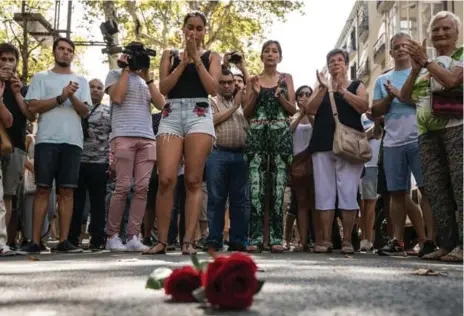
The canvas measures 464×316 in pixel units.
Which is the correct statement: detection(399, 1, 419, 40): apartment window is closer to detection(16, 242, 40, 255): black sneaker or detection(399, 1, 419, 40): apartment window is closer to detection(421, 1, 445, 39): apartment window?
detection(421, 1, 445, 39): apartment window

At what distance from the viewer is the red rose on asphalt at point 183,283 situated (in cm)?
248

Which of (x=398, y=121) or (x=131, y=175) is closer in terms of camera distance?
(x=398, y=121)

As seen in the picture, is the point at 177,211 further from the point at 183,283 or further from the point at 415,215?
the point at 183,283

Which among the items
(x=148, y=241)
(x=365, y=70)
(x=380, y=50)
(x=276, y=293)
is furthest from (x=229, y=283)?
(x=365, y=70)

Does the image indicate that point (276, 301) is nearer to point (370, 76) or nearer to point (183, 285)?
point (183, 285)

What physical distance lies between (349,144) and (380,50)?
92.5ft

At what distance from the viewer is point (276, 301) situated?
2.62 metres

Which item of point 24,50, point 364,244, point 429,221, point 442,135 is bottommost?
point 364,244

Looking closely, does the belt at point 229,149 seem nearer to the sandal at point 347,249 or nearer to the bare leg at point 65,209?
the sandal at point 347,249

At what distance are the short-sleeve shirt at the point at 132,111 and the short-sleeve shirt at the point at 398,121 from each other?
7.30ft

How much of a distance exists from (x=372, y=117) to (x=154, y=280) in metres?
4.58

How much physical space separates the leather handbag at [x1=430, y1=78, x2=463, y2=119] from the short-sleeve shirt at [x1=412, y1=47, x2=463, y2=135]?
0.05 m

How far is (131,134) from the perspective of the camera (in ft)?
22.4

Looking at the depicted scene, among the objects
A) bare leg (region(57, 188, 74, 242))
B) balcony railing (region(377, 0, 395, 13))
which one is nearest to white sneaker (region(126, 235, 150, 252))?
bare leg (region(57, 188, 74, 242))
